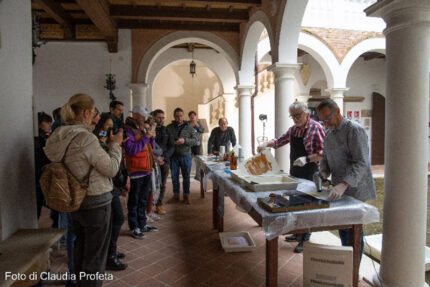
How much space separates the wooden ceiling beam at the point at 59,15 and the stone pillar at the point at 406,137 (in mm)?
6361

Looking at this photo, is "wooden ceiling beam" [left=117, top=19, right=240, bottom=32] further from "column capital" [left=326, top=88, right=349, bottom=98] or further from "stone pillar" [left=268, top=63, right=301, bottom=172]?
"column capital" [left=326, top=88, right=349, bottom=98]

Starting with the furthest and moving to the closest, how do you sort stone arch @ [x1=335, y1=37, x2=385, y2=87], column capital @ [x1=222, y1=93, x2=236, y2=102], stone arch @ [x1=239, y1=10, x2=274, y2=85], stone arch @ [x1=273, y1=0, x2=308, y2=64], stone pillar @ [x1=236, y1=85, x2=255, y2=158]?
1. column capital @ [x1=222, y1=93, x2=236, y2=102]
2. stone arch @ [x1=335, y1=37, x2=385, y2=87]
3. stone pillar @ [x1=236, y1=85, x2=255, y2=158]
4. stone arch @ [x1=239, y1=10, x2=274, y2=85]
5. stone arch @ [x1=273, y1=0, x2=308, y2=64]

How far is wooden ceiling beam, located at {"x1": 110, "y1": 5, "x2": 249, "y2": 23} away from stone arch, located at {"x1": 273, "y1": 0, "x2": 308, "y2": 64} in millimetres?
2390

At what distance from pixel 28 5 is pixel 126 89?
533cm

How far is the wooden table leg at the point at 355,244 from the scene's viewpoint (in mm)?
2305

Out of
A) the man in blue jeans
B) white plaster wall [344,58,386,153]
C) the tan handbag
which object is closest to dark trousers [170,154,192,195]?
the man in blue jeans

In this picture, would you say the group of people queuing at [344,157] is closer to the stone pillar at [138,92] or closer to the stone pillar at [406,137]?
the stone pillar at [406,137]

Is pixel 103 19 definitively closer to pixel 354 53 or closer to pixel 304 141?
pixel 304 141

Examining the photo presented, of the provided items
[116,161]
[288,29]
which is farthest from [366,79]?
[116,161]

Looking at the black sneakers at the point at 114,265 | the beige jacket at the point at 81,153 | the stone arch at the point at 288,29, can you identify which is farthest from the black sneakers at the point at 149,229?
the stone arch at the point at 288,29

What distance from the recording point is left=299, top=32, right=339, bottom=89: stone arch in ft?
30.3

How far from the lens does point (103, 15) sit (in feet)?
20.0

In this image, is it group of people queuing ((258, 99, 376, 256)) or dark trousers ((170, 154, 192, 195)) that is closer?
group of people queuing ((258, 99, 376, 256))

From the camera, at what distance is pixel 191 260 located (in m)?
3.43
